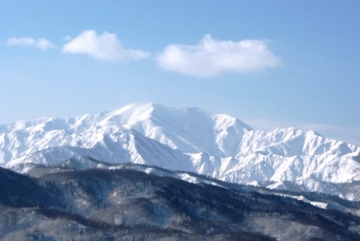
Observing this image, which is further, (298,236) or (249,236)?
(298,236)

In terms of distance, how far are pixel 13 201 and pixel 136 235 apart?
4051cm

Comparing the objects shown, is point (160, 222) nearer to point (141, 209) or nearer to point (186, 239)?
point (141, 209)

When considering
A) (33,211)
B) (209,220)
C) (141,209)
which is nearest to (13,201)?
(33,211)

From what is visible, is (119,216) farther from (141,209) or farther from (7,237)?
(7,237)

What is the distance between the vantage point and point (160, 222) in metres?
193

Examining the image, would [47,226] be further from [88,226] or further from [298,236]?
[298,236]

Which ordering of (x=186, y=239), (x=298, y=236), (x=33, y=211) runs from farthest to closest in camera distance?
(x=298, y=236) → (x=33, y=211) → (x=186, y=239)

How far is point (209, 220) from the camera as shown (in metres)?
199

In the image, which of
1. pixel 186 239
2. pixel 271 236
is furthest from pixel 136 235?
pixel 271 236

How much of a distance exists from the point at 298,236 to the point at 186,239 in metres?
37.1

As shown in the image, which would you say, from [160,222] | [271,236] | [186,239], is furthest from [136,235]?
[271,236]

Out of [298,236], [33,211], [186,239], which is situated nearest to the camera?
[186,239]

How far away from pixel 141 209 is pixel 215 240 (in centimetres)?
3004

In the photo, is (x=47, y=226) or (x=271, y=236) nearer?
(x=47, y=226)
